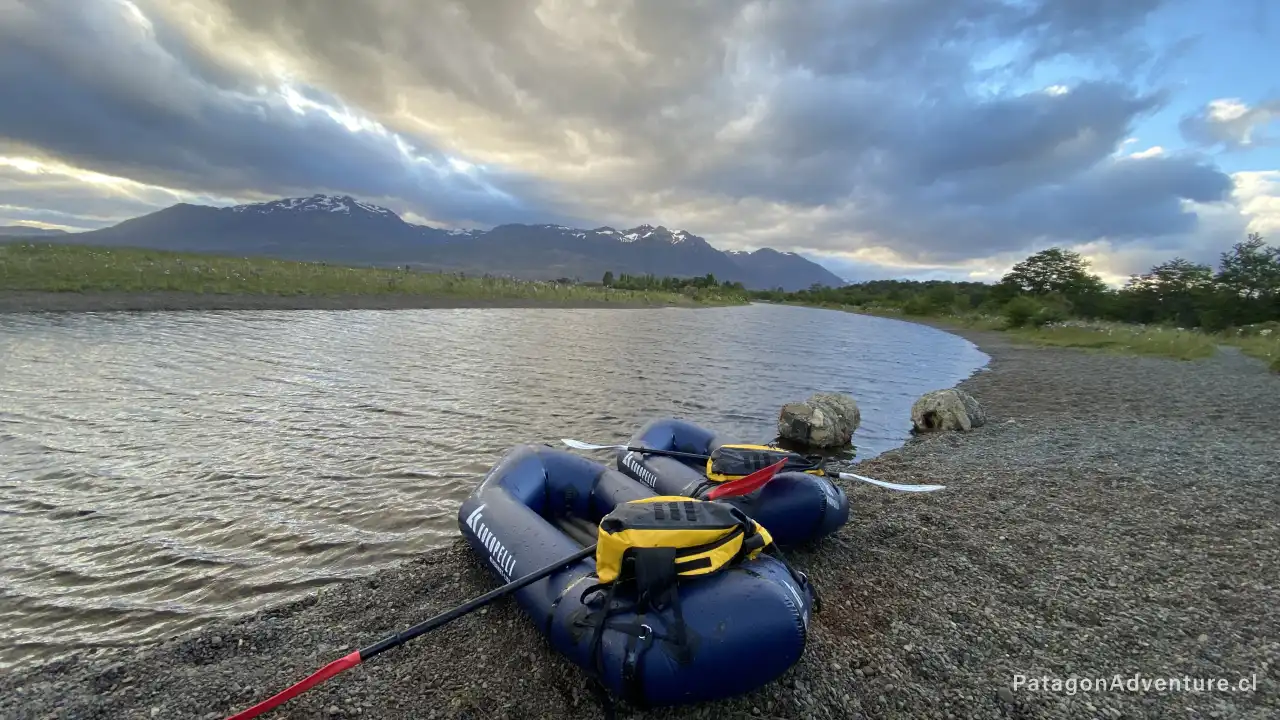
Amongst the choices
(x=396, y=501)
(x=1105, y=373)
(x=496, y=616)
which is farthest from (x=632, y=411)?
(x=1105, y=373)

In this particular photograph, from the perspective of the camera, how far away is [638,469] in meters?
6.72

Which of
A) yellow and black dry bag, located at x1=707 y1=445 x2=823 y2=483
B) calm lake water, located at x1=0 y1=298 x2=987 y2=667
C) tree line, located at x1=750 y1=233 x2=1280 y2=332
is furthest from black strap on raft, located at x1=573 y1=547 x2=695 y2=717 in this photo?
tree line, located at x1=750 y1=233 x2=1280 y2=332

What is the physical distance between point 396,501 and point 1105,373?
83.0 ft

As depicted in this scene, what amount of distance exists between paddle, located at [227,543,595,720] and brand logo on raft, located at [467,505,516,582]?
1.92 feet

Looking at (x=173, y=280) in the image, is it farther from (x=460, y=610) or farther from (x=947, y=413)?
(x=947, y=413)

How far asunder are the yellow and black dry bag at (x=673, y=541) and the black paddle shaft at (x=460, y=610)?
0.36 metres

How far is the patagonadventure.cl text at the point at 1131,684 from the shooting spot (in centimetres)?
343

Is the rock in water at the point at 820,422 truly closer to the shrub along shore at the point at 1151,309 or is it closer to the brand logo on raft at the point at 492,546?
the brand logo on raft at the point at 492,546

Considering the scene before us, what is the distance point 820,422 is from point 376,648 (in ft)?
30.1

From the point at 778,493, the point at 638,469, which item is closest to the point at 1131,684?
the point at 778,493

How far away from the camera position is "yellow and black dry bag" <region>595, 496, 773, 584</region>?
3.39 metres

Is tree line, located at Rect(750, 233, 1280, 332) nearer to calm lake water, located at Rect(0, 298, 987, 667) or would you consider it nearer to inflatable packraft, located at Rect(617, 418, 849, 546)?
calm lake water, located at Rect(0, 298, 987, 667)

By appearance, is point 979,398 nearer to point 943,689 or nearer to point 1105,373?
point 1105,373

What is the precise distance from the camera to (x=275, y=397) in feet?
37.2
